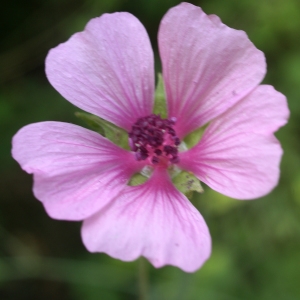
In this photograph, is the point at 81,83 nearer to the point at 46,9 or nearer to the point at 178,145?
the point at 178,145

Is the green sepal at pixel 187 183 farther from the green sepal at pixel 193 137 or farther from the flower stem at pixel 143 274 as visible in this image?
the flower stem at pixel 143 274

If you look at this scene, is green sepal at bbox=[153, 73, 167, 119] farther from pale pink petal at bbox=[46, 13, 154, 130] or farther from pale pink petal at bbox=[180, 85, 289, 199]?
pale pink petal at bbox=[180, 85, 289, 199]

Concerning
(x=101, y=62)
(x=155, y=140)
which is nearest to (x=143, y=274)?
(x=155, y=140)

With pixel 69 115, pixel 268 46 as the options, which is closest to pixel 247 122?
pixel 268 46

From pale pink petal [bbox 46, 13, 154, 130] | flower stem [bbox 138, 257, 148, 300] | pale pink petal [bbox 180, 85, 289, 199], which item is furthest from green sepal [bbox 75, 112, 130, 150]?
flower stem [bbox 138, 257, 148, 300]

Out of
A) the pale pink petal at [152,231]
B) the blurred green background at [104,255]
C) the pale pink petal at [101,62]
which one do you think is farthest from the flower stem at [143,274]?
the pale pink petal at [101,62]
